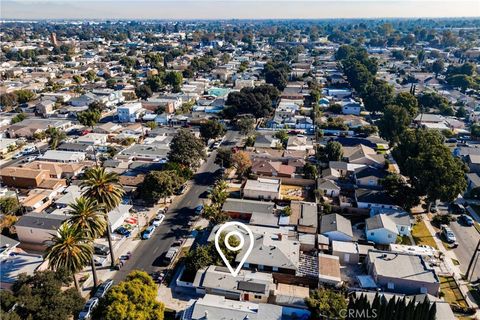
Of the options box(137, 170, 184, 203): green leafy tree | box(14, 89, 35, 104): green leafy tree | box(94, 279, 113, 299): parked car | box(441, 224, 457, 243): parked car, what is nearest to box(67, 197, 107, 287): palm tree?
box(94, 279, 113, 299): parked car

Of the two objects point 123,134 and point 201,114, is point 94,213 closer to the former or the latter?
point 123,134

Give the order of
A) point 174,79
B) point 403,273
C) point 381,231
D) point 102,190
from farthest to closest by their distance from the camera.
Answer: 1. point 174,79
2. point 381,231
3. point 403,273
4. point 102,190

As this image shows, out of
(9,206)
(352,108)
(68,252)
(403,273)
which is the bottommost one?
(352,108)

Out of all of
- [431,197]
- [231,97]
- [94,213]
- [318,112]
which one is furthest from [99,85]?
[431,197]

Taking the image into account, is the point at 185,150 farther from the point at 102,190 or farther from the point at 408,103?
Result: the point at 408,103

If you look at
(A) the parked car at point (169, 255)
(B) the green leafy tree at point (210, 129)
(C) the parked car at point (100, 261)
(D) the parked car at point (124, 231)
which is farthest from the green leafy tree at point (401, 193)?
(C) the parked car at point (100, 261)

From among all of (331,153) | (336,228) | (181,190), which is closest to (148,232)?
(181,190)

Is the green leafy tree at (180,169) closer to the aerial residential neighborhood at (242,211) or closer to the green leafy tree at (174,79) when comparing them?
the aerial residential neighborhood at (242,211)
